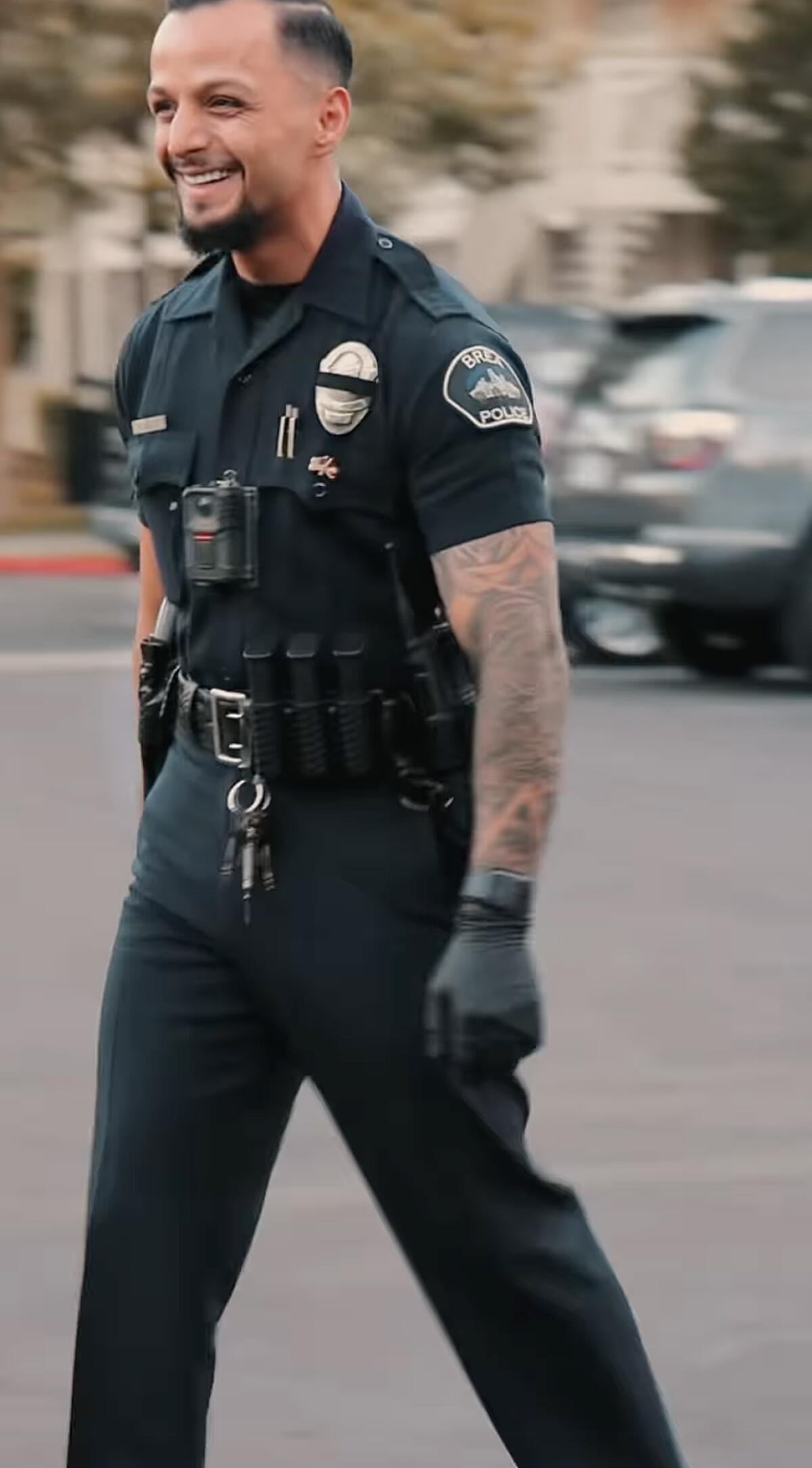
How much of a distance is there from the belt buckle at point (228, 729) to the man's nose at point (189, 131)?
1.81 ft

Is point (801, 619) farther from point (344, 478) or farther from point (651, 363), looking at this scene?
point (344, 478)

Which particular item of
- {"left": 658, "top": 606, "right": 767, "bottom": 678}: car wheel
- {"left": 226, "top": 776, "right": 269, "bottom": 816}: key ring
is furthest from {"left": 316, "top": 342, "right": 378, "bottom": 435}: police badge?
{"left": 658, "top": 606, "right": 767, "bottom": 678}: car wheel

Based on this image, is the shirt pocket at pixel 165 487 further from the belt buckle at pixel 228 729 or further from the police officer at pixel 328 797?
the belt buckle at pixel 228 729

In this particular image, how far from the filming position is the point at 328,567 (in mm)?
3383

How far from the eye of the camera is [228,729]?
11.5 feet

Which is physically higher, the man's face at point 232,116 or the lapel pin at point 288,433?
the man's face at point 232,116

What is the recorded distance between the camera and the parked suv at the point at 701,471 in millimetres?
13375

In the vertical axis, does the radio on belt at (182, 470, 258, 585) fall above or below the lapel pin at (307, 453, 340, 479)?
below

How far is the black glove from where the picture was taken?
327cm

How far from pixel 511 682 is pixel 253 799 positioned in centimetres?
32

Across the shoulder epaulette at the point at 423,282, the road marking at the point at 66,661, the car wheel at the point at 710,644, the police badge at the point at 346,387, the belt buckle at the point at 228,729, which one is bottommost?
the road marking at the point at 66,661

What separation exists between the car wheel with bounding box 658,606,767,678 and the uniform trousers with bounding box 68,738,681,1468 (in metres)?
10.5

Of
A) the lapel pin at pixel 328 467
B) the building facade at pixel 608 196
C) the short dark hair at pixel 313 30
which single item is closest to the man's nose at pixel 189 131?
the short dark hair at pixel 313 30

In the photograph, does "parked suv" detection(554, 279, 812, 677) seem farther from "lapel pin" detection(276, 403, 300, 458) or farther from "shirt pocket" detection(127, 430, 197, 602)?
"lapel pin" detection(276, 403, 300, 458)
